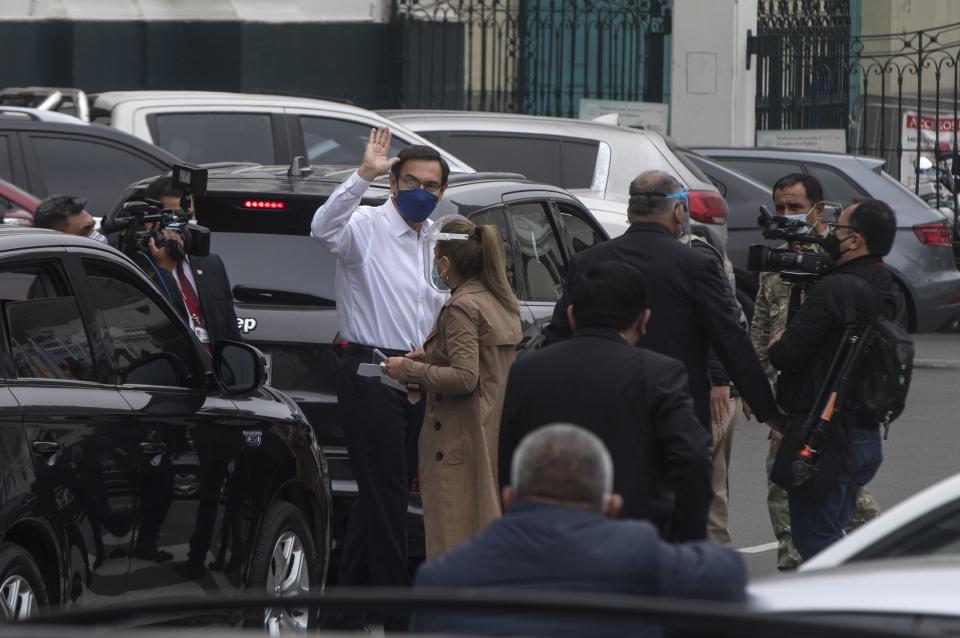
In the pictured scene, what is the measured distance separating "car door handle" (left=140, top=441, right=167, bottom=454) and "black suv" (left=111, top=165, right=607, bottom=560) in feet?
5.25

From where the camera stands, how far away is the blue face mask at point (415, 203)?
286 inches

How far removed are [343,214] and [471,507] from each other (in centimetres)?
125

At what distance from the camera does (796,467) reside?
708 cm

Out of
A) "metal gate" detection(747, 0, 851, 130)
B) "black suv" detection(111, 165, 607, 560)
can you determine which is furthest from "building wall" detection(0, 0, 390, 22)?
"black suv" detection(111, 165, 607, 560)

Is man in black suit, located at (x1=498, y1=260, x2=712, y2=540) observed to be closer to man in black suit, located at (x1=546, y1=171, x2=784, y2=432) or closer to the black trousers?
man in black suit, located at (x1=546, y1=171, x2=784, y2=432)

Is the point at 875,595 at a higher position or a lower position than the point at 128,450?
higher

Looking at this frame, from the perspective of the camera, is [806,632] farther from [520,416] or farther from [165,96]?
[165,96]

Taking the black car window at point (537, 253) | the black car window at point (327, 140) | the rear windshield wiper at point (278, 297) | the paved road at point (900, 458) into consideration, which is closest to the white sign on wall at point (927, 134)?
the paved road at point (900, 458)

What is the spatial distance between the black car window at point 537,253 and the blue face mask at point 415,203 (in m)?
1.26

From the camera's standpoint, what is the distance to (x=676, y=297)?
6.50 meters

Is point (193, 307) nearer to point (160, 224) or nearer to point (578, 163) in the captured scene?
point (160, 224)

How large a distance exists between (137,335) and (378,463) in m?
1.27

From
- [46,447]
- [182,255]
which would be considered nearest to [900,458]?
[182,255]

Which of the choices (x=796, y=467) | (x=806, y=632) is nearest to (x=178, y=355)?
(x=796, y=467)
